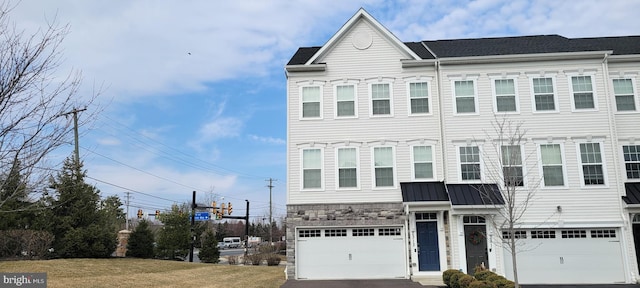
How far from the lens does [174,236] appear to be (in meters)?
29.3

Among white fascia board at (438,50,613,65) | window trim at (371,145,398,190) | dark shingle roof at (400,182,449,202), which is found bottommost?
dark shingle roof at (400,182,449,202)

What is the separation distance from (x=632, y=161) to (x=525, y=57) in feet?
20.3

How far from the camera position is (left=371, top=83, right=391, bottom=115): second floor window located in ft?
67.3

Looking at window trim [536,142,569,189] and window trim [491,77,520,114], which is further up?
window trim [491,77,520,114]

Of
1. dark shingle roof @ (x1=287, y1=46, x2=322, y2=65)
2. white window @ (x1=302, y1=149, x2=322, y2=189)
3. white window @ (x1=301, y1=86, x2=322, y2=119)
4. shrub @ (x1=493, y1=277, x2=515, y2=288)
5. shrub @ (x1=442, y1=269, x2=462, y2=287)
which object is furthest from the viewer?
dark shingle roof @ (x1=287, y1=46, x2=322, y2=65)

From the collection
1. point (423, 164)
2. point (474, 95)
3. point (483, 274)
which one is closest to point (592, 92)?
point (474, 95)

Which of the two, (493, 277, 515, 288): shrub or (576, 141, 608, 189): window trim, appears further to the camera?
(576, 141, 608, 189): window trim

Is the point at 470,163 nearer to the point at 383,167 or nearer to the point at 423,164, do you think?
the point at 423,164

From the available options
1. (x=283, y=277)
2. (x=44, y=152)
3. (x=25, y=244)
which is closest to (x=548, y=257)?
(x=283, y=277)

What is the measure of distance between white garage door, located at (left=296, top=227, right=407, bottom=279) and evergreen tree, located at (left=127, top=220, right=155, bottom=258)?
445 inches

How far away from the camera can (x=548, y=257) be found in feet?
61.6

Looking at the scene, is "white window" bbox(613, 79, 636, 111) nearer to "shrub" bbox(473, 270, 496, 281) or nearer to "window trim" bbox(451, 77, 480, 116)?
"window trim" bbox(451, 77, 480, 116)

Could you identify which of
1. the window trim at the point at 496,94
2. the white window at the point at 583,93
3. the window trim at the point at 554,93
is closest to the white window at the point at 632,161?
the white window at the point at 583,93

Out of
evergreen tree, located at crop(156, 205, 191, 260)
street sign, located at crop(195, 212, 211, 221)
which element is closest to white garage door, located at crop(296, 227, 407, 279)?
evergreen tree, located at crop(156, 205, 191, 260)
